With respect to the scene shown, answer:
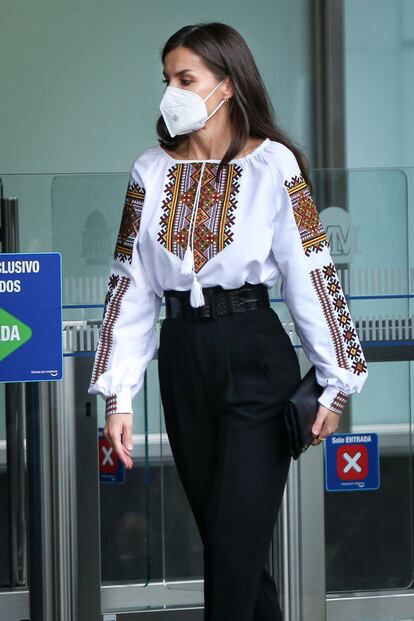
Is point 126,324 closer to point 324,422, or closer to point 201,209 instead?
point 201,209

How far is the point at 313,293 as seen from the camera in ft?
8.02

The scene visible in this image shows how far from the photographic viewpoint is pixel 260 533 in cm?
246

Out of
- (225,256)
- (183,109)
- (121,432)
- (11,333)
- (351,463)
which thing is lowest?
(351,463)

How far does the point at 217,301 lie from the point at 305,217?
238mm

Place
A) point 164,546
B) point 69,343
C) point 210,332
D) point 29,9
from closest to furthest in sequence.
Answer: point 210,332 < point 69,343 < point 164,546 < point 29,9

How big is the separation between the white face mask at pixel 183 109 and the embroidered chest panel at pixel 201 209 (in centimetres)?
8

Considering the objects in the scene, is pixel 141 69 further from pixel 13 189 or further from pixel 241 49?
pixel 241 49

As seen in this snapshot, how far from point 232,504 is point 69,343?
76cm

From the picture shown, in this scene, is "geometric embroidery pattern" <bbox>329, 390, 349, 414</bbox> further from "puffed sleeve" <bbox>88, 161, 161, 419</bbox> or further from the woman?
"puffed sleeve" <bbox>88, 161, 161, 419</bbox>

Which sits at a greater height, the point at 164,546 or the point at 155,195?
the point at 155,195

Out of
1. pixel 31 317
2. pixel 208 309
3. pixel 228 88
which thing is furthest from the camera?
pixel 31 317

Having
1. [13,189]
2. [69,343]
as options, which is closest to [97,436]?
[69,343]

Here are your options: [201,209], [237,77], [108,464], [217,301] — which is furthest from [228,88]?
[108,464]

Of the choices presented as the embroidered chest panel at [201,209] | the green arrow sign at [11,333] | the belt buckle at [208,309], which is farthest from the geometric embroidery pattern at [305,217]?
the green arrow sign at [11,333]
